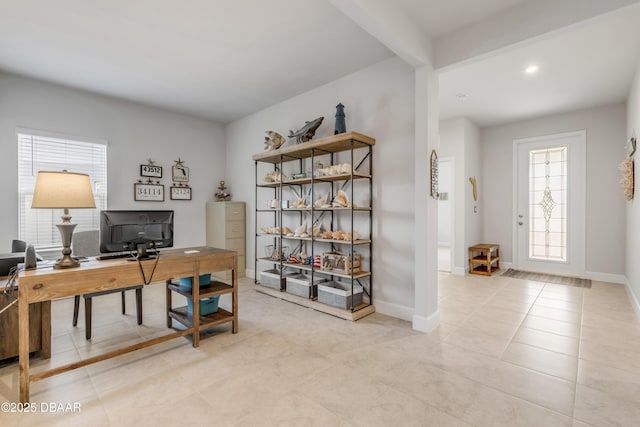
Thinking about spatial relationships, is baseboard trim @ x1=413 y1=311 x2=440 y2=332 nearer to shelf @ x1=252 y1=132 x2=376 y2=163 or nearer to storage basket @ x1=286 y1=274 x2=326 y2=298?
storage basket @ x1=286 y1=274 x2=326 y2=298

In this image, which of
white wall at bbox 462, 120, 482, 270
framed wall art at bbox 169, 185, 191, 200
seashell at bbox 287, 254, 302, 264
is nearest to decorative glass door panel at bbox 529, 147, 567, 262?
white wall at bbox 462, 120, 482, 270

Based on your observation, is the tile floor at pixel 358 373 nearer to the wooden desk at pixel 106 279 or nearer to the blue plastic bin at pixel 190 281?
the wooden desk at pixel 106 279

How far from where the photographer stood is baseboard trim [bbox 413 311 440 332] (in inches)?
108

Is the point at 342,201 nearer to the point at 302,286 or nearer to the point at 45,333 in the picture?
the point at 302,286

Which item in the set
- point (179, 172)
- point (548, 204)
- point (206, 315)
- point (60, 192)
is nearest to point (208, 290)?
point (206, 315)

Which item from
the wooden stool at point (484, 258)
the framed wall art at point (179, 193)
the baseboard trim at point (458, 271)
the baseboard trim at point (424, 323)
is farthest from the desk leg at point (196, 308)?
the wooden stool at point (484, 258)

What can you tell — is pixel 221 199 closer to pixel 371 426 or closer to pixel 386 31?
pixel 386 31

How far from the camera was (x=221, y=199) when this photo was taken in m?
5.28

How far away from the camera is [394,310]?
10.4 feet

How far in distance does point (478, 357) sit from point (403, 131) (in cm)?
210

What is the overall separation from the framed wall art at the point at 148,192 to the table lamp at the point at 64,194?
2.68 m

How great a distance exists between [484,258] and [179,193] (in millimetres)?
5282

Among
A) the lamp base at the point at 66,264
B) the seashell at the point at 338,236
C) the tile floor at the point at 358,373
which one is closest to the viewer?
the tile floor at the point at 358,373

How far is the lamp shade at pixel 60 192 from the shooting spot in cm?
186
